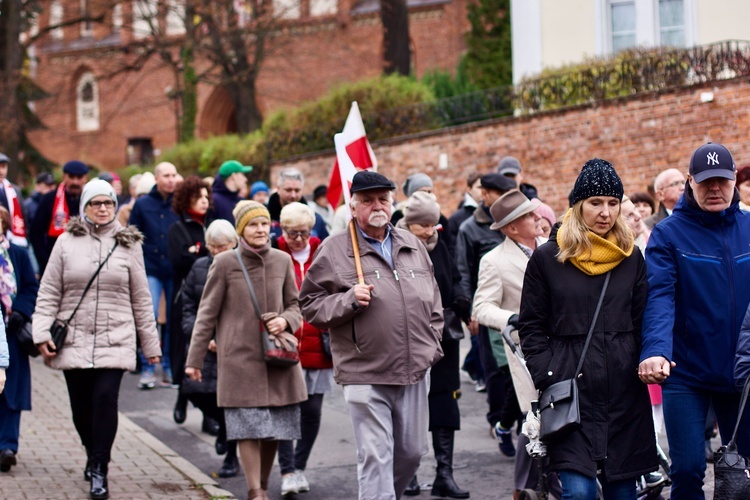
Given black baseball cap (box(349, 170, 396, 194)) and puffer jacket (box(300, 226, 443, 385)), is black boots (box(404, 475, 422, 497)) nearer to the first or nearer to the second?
puffer jacket (box(300, 226, 443, 385))

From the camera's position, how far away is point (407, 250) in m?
7.07

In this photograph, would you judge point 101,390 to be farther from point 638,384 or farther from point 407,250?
point 638,384

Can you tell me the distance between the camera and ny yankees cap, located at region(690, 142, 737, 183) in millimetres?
5977

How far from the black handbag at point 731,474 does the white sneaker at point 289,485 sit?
12.0 feet

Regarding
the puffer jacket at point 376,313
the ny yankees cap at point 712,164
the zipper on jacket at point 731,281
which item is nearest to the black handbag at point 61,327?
the puffer jacket at point 376,313

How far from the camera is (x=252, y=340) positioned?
8148 mm

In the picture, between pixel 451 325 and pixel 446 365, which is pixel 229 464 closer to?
pixel 446 365

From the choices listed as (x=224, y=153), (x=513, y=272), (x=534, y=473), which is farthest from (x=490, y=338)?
(x=224, y=153)

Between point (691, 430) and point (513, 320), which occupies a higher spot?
point (513, 320)

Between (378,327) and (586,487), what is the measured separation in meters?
1.57

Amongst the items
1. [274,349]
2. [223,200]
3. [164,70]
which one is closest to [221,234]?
[274,349]

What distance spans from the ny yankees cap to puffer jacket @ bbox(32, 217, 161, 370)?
4.22 metres

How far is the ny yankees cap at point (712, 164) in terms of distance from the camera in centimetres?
598

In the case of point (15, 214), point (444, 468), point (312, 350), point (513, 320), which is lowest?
point (444, 468)
